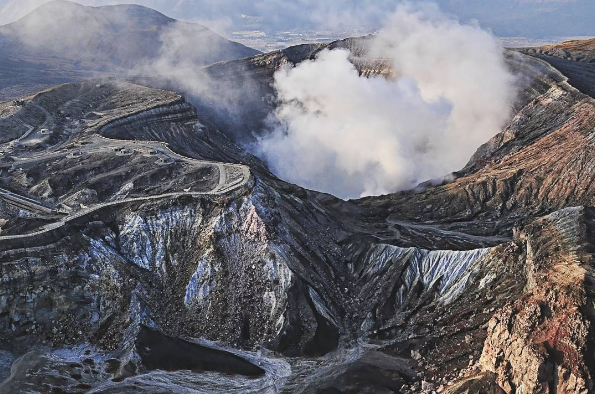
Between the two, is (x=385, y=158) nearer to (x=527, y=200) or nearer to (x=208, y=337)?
(x=527, y=200)

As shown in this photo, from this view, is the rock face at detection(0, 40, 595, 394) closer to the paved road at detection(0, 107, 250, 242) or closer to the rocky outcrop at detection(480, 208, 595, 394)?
→ the rocky outcrop at detection(480, 208, 595, 394)

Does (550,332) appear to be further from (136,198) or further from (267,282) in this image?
(136,198)

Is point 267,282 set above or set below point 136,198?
below

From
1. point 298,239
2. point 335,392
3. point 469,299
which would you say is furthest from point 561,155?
point 335,392

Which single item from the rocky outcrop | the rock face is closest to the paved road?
the rock face

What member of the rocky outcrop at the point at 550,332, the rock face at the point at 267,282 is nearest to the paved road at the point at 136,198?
the rock face at the point at 267,282

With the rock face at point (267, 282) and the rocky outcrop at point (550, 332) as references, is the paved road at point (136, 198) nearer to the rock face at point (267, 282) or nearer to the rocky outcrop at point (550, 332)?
the rock face at point (267, 282)

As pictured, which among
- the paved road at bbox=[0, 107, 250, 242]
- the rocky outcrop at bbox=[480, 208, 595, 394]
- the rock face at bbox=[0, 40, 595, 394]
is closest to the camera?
the rocky outcrop at bbox=[480, 208, 595, 394]

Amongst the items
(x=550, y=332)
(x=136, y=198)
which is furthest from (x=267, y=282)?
(x=550, y=332)

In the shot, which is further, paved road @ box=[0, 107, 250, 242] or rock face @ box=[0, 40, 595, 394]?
paved road @ box=[0, 107, 250, 242]
